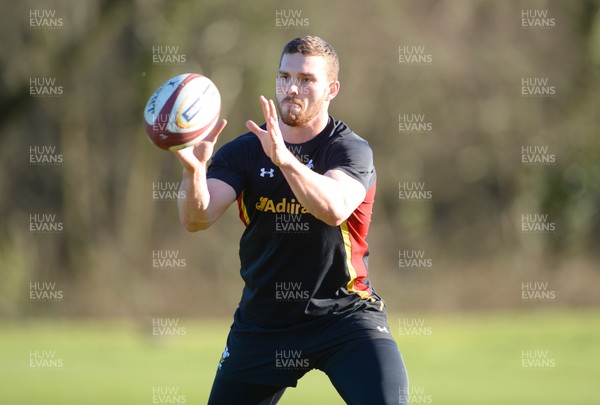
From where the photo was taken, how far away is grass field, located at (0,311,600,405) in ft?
42.2

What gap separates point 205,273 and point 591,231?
36.3ft

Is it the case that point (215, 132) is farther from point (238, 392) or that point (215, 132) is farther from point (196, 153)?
point (238, 392)

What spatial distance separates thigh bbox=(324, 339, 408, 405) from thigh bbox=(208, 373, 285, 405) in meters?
0.41

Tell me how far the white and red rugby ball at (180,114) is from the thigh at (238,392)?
4.49ft

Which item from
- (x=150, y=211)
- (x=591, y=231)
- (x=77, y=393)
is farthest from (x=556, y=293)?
(x=77, y=393)

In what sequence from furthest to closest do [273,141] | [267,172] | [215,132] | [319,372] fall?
1. [319,372]
2. [267,172]
3. [215,132]
4. [273,141]

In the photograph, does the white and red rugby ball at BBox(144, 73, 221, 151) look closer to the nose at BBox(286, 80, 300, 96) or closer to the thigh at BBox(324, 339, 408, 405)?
the nose at BBox(286, 80, 300, 96)

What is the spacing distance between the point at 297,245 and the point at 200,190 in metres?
0.64

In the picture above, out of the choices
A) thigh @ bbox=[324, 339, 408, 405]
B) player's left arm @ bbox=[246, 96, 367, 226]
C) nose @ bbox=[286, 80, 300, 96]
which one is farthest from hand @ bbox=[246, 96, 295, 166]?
thigh @ bbox=[324, 339, 408, 405]

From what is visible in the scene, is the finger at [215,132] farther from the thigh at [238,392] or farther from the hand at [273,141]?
the thigh at [238,392]

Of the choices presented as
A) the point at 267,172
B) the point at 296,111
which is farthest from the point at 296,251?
the point at 296,111

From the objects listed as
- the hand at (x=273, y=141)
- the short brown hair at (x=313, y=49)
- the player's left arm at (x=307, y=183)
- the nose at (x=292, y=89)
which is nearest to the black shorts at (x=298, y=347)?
the player's left arm at (x=307, y=183)

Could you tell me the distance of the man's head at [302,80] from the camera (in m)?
5.54

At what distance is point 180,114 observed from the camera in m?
5.24
